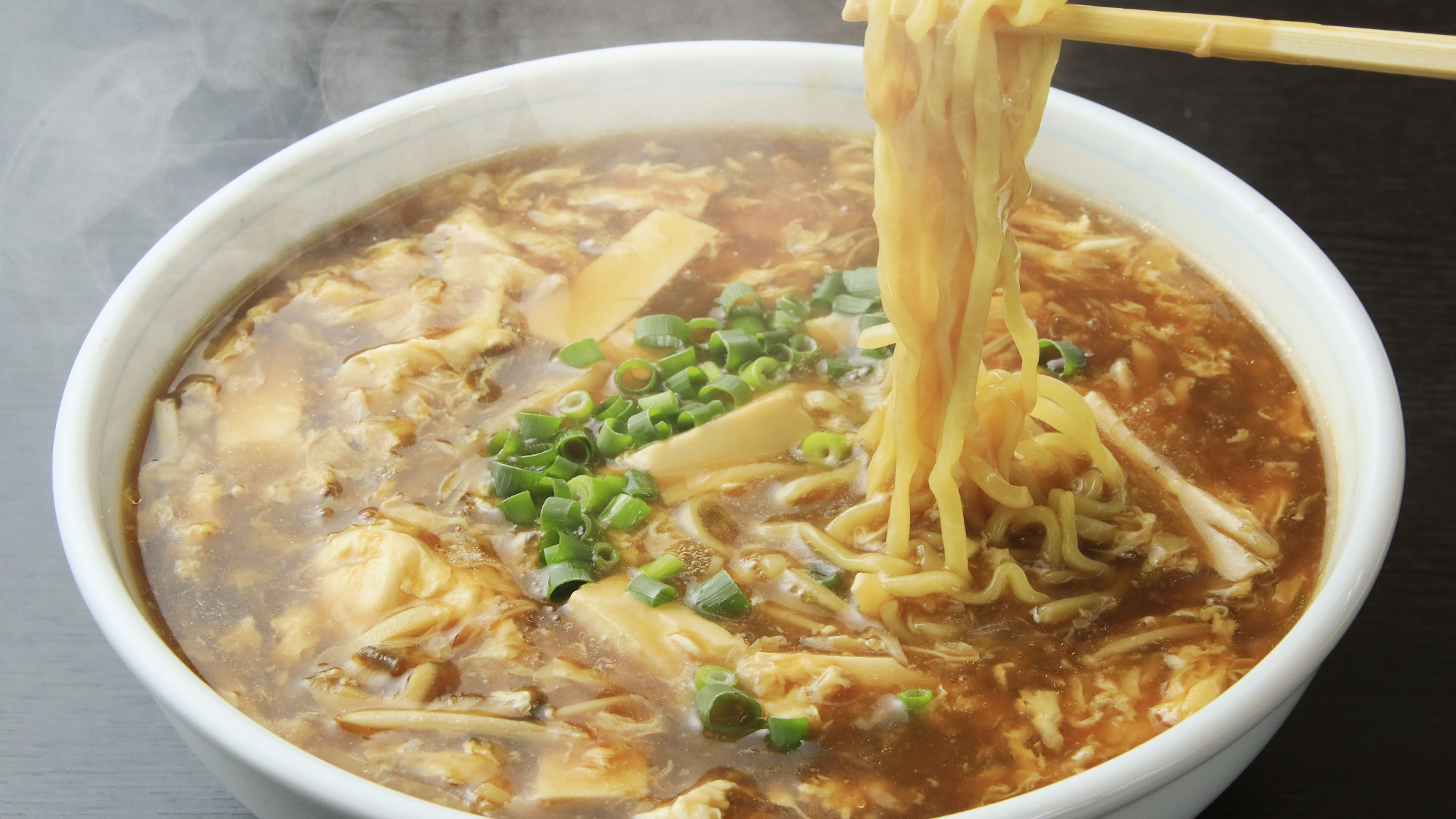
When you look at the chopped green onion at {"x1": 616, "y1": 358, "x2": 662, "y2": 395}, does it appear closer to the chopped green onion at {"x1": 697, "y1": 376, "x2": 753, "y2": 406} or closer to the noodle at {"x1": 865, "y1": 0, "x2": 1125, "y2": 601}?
the chopped green onion at {"x1": 697, "y1": 376, "x2": 753, "y2": 406}

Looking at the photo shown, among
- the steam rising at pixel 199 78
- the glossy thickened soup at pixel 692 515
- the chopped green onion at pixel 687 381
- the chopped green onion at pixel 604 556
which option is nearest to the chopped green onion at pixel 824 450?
the glossy thickened soup at pixel 692 515

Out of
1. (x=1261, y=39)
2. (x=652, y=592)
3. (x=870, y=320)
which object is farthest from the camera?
(x=870, y=320)

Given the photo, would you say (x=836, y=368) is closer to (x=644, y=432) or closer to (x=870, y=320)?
(x=870, y=320)

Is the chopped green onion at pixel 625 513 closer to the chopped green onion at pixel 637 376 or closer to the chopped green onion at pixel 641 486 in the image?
the chopped green onion at pixel 641 486

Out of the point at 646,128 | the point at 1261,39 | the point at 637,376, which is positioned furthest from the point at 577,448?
the point at 1261,39

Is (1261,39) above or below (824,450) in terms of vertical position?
above

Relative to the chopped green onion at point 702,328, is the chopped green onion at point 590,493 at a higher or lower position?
lower

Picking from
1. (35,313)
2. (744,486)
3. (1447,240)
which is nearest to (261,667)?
(744,486)
